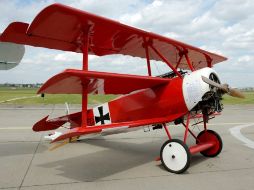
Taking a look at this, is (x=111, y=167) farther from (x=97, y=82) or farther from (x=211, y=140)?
(x=211, y=140)

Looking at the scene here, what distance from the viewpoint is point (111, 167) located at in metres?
5.43

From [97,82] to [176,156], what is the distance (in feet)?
6.14

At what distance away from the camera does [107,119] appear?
6434 millimetres

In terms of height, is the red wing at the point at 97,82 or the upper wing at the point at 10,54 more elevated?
the upper wing at the point at 10,54

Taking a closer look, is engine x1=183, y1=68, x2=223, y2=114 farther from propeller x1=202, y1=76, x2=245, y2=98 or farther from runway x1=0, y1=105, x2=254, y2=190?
runway x1=0, y1=105, x2=254, y2=190

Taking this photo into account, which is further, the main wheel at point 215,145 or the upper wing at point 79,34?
the main wheel at point 215,145

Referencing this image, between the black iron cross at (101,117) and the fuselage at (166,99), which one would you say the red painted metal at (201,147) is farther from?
the black iron cross at (101,117)

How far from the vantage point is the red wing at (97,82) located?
4379mm

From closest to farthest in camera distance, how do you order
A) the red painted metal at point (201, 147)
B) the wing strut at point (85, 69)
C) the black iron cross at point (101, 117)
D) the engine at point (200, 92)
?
the wing strut at point (85, 69), the engine at point (200, 92), the red painted metal at point (201, 147), the black iron cross at point (101, 117)

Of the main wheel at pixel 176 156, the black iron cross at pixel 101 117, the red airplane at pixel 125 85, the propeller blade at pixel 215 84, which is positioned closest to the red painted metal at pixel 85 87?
the red airplane at pixel 125 85

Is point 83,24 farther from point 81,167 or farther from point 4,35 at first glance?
point 81,167

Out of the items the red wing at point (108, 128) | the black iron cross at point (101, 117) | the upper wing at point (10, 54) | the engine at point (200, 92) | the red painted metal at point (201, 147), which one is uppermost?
the upper wing at point (10, 54)

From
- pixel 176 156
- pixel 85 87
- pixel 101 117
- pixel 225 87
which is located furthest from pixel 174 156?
pixel 101 117

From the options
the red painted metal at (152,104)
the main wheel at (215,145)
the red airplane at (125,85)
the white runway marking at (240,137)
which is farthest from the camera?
the white runway marking at (240,137)
